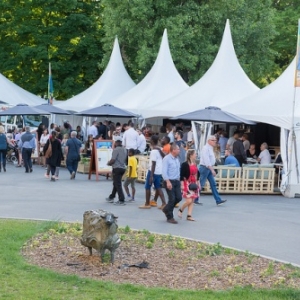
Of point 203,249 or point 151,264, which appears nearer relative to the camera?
point 151,264

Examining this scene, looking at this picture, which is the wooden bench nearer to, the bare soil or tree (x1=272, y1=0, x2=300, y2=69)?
the bare soil

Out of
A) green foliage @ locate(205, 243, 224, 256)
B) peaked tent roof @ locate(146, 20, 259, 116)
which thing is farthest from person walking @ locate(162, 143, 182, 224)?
peaked tent roof @ locate(146, 20, 259, 116)

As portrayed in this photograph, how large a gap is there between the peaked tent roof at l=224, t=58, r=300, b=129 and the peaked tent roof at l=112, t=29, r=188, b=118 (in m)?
6.64

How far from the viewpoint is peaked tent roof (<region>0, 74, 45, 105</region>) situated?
38250 millimetres

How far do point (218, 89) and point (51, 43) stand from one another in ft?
65.9

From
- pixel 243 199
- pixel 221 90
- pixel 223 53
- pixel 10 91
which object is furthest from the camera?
pixel 10 91

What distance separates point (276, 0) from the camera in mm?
49031

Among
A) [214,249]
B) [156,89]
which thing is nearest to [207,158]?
[214,249]

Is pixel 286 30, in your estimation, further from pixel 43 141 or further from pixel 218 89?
pixel 43 141

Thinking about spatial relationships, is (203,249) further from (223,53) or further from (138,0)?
(138,0)

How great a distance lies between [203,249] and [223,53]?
745 inches

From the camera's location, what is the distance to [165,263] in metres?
10.7

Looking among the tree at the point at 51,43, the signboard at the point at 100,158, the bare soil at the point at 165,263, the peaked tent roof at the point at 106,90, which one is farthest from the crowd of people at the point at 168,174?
the tree at the point at 51,43

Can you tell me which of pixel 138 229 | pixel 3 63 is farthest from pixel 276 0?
pixel 138 229
